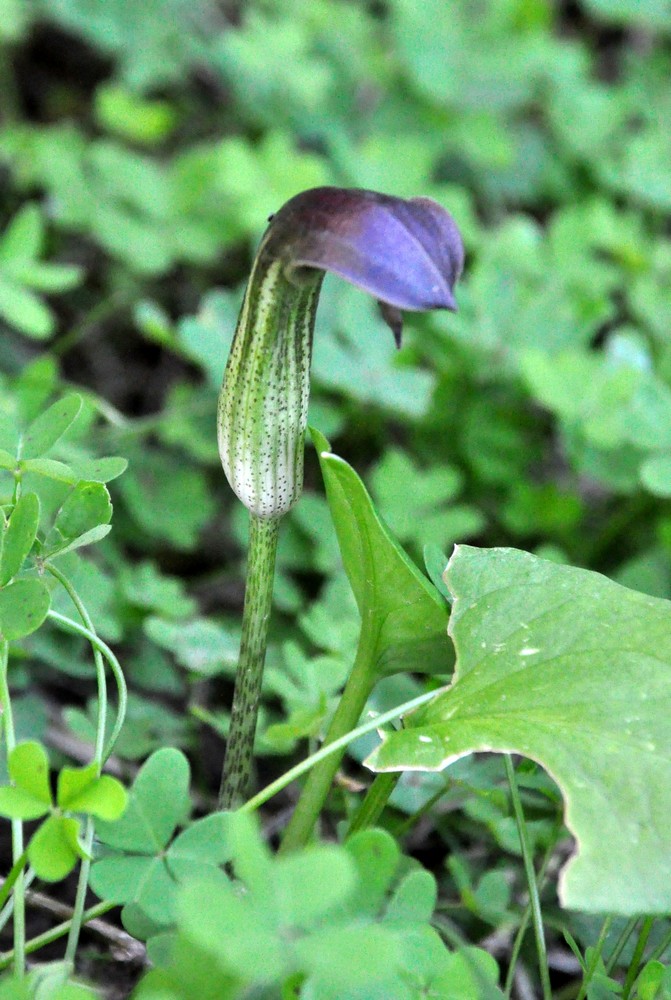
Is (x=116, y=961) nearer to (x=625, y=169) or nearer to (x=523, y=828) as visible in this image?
(x=523, y=828)

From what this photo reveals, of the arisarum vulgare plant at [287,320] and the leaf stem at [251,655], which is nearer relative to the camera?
the arisarum vulgare plant at [287,320]

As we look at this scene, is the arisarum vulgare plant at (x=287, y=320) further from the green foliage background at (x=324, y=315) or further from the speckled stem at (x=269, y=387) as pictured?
the green foliage background at (x=324, y=315)

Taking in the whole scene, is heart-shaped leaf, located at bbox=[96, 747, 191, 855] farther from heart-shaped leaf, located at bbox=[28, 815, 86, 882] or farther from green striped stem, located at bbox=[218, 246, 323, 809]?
green striped stem, located at bbox=[218, 246, 323, 809]

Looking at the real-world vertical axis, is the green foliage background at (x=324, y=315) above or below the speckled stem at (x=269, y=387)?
below

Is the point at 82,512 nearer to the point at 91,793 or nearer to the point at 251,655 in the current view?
the point at 251,655

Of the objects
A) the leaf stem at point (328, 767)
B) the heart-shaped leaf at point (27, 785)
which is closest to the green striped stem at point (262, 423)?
the leaf stem at point (328, 767)

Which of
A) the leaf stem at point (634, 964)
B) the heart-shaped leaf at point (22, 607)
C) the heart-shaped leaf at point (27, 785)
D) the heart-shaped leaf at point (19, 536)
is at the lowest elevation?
the leaf stem at point (634, 964)

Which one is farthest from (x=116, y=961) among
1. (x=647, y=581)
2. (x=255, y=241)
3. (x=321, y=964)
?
(x=255, y=241)
